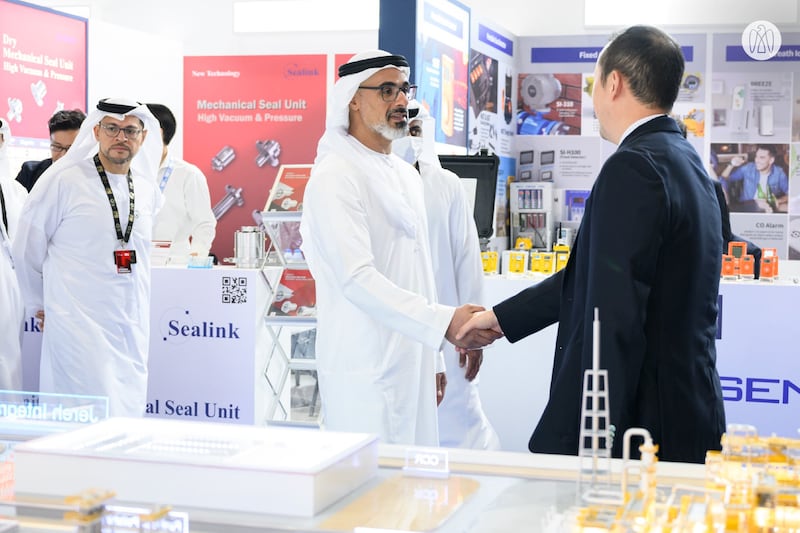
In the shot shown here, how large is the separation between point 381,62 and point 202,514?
2.46 m

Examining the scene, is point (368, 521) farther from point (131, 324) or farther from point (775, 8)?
point (775, 8)

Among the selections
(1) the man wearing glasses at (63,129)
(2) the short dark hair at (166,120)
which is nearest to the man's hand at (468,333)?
(1) the man wearing glasses at (63,129)

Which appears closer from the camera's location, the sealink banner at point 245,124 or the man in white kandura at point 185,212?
the man in white kandura at point 185,212

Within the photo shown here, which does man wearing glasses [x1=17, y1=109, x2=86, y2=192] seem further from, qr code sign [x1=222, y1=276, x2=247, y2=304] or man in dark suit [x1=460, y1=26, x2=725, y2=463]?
man in dark suit [x1=460, y1=26, x2=725, y2=463]

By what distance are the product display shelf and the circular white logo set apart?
4.47 m

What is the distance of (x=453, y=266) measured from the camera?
432cm

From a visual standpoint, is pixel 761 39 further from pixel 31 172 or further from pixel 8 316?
pixel 8 316

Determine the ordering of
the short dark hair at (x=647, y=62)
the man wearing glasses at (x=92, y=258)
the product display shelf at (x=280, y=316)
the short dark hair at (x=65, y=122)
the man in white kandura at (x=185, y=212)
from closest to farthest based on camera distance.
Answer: the short dark hair at (x=647, y=62)
the man wearing glasses at (x=92, y=258)
the product display shelf at (x=280, y=316)
the short dark hair at (x=65, y=122)
the man in white kandura at (x=185, y=212)

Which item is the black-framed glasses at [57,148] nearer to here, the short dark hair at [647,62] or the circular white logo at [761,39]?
the short dark hair at [647,62]

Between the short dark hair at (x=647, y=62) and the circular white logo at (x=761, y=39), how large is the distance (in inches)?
249

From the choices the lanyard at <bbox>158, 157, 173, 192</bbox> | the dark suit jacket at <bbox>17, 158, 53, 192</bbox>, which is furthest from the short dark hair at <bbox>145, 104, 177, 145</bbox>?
the dark suit jacket at <bbox>17, 158, 53, 192</bbox>

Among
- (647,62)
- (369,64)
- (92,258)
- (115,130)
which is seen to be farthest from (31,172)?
(647,62)

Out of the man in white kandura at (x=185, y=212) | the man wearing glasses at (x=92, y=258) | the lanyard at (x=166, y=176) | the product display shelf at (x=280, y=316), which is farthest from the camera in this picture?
the man in white kandura at (x=185, y=212)

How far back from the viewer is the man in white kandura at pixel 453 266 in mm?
4285
